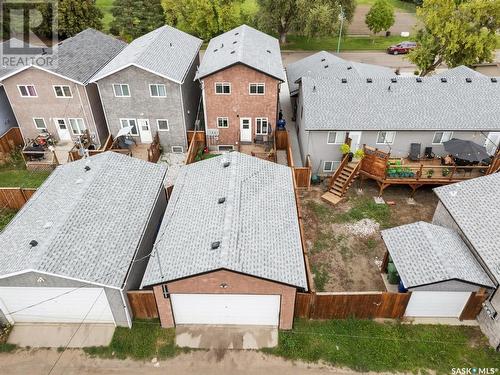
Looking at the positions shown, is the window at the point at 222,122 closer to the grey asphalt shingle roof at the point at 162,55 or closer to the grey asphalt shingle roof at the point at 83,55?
the grey asphalt shingle roof at the point at 162,55

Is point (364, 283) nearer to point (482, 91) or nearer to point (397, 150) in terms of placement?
point (397, 150)

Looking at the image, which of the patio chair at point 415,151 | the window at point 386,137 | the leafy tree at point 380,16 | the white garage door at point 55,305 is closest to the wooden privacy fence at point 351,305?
the white garage door at point 55,305

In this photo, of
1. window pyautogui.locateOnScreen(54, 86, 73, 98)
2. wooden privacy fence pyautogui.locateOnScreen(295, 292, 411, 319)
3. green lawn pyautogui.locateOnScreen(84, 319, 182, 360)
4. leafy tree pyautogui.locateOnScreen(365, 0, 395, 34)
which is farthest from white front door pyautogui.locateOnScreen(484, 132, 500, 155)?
leafy tree pyautogui.locateOnScreen(365, 0, 395, 34)

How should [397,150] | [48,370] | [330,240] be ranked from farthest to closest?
[397,150]
[330,240]
[48,370]

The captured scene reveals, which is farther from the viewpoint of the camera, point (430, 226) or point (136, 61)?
point (136, 61)

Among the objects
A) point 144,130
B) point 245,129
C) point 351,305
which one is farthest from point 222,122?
point 351,305

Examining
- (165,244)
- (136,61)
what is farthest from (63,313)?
(136,61)

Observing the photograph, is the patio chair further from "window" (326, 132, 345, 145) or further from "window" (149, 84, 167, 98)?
"window" (149, 84, 167, 98)
